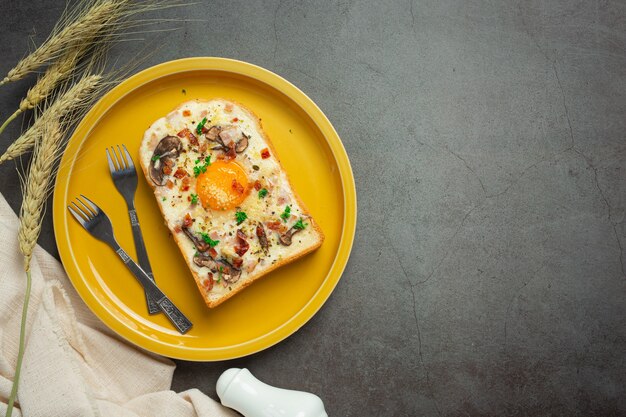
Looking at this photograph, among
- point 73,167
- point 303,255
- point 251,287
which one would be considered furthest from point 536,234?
point 73,167

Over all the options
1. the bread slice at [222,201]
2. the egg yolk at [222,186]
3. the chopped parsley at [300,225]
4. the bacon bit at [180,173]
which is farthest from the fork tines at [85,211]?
the chopped parsley at [300,225]

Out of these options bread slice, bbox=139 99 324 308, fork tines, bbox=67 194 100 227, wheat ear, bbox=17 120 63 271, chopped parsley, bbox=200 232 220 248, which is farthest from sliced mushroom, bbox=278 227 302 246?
wheat ear, bbox=17 120 63 271

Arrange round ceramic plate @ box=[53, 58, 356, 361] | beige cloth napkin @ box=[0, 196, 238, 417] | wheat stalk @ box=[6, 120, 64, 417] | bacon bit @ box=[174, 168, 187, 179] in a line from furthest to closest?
round ceramic plate @ box=[53, 58, 356, 361] → bacon bit @ box=[174, 168, 187, 179] → beige cloth napkin @ box=[0, 196, 238, 417] → wheat stalk @ box=[6, 120, 64, 417]

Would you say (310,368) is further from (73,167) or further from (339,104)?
(73,167)

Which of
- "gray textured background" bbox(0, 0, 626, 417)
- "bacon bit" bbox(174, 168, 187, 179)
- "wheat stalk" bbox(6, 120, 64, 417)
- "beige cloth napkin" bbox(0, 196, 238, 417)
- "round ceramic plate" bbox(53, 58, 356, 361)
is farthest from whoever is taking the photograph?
"gray textured background" bbox(0, 0, 626, 417)

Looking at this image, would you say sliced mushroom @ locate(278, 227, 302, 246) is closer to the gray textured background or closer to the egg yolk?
the egg yolk

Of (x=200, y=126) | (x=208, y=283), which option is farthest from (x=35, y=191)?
(x=208, y=283)

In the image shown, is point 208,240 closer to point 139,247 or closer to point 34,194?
point 139,247
